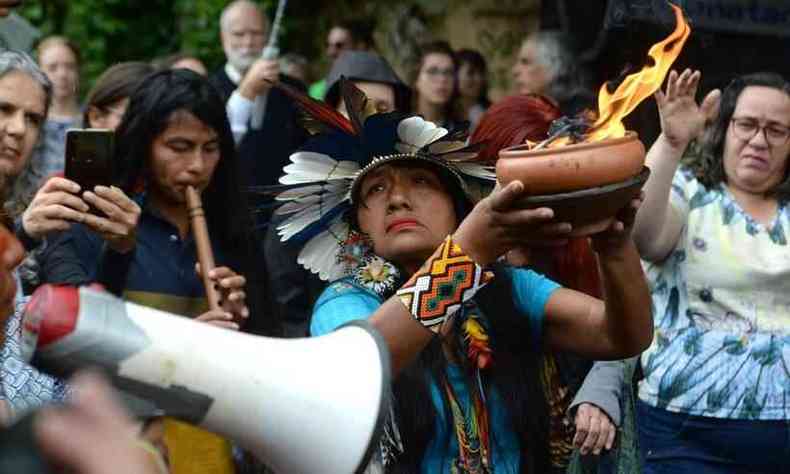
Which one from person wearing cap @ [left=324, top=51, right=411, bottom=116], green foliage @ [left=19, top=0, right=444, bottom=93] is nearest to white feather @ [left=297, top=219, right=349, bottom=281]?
person wearing cap @ [left=324, top=51, right=411, bottom=116]

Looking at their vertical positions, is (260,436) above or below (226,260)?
above

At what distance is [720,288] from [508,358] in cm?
128

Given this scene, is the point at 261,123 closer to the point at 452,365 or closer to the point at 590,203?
the point at 452,365

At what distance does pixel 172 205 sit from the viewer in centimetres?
395

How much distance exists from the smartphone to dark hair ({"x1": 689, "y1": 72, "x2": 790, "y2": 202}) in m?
1.86

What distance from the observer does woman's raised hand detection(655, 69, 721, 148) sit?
393 centimetres

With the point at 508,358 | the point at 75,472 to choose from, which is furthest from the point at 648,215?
the point at 75,472

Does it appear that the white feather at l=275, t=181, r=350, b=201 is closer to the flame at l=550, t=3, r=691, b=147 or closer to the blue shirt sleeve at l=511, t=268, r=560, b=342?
the blue shirt sleeve at l=511, t=268, r=560, b=342

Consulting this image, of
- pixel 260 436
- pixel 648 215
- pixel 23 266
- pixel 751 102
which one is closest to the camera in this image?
pixel 260 436

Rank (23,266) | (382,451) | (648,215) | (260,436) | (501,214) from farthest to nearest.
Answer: (648,215) → (23,266) → (382,451) → (501,214) → (260,436)

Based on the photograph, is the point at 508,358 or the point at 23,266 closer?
the point at 508,358

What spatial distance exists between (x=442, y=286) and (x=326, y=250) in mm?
757

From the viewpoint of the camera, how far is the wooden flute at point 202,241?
11.7 feet

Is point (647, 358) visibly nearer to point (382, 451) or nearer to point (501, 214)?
point (382, 451)
